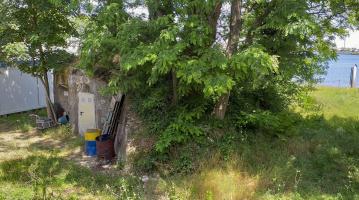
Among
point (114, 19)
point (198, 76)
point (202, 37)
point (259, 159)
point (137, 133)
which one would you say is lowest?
point (259, 159)

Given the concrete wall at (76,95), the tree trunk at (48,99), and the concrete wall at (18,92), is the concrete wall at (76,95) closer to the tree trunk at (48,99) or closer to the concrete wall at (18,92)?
the tree trunk at (48,99)

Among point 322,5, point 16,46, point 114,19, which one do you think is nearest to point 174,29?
point 114,19

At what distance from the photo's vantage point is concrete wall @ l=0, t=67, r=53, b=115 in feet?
41.4

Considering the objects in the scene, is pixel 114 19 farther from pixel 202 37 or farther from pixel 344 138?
pixel 344 138

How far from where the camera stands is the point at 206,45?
19.0 ft

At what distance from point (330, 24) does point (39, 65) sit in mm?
8081

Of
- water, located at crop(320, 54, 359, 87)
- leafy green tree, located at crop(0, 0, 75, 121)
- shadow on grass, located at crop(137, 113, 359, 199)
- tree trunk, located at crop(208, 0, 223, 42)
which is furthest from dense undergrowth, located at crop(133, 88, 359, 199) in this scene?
water, located at crop(320, 54, 359, 87)

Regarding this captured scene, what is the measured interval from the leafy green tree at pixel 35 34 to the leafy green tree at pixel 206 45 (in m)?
3.98

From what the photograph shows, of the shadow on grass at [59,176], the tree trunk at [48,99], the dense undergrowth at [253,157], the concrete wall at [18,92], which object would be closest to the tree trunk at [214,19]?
the dense undergrowth at [253,157]

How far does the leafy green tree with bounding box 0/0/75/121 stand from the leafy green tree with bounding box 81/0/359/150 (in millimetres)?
3983

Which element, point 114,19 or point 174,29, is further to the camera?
point 114,19

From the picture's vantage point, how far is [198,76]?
16.8ft

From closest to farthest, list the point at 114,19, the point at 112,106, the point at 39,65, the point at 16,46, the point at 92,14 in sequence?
the point at 114,19, the point at 92,14, the point at 112,106, the point at 16,46, the point at 39,65

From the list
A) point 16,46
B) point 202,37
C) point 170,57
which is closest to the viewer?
point 170,57
